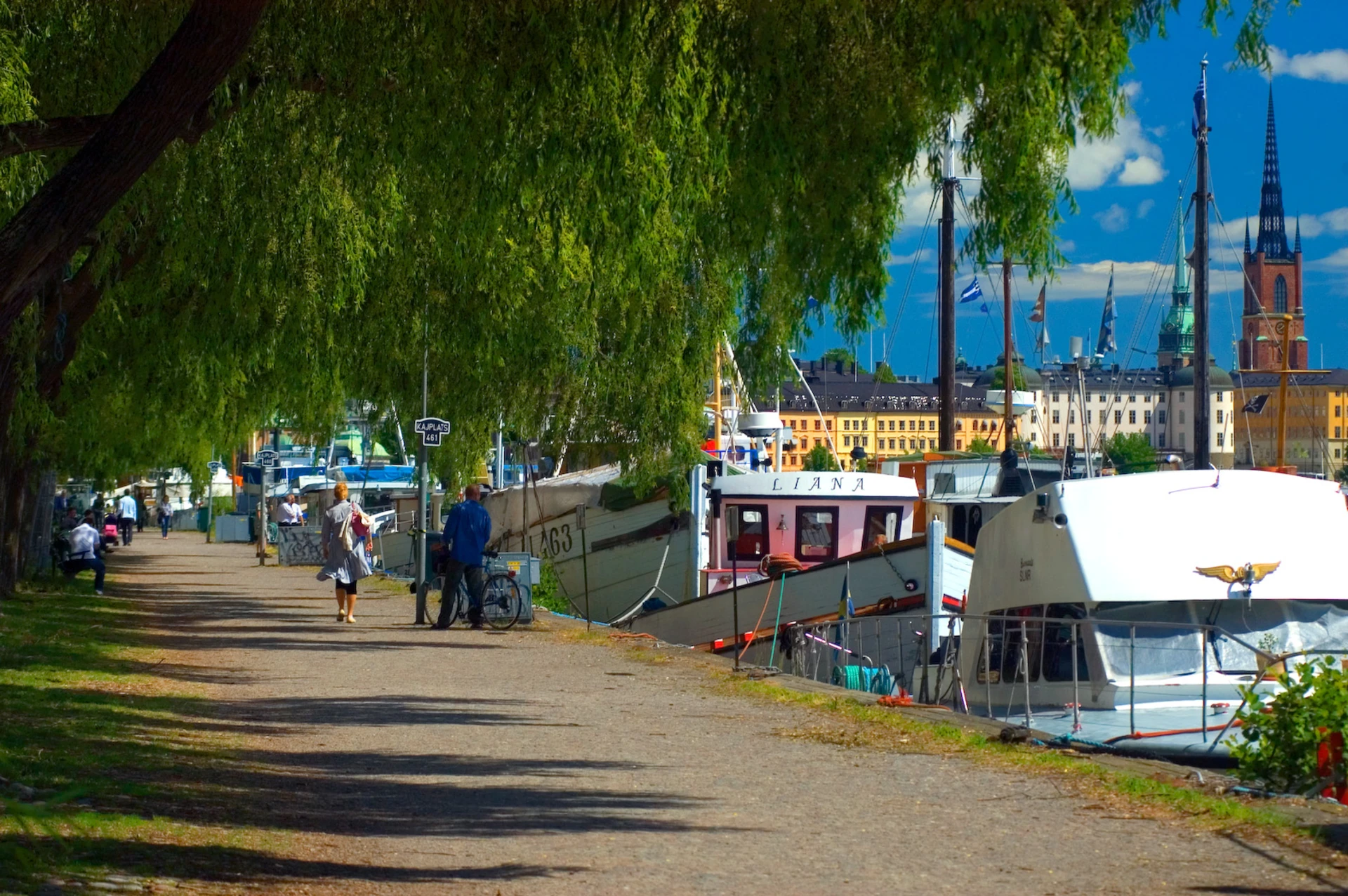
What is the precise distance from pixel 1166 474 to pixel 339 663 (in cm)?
823

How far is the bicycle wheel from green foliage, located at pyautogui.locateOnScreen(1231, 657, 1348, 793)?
1457 cm

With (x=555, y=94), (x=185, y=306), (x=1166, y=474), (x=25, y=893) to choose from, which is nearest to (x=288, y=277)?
(x=185, y=306)

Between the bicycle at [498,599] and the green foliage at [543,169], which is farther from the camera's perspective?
the bicycle at [498,599]

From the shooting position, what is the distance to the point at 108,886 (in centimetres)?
653

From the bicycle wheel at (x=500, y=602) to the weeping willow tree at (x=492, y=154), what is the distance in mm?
3710

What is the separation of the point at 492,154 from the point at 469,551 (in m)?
11.5

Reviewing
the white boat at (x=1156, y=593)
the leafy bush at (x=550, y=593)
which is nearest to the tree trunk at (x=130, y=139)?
the white boat at (x=1156, y=593)

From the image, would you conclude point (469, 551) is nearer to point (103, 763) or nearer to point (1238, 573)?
point (1238, 573)

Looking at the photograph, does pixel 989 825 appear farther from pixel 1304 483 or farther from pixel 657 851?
pixel 1304 483

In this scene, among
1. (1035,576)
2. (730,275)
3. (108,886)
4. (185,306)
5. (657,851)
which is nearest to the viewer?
(108,886)

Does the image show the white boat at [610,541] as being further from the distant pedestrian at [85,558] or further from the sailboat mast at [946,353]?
the sailboat mast at [946,353]

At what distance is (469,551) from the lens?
22.7 metres

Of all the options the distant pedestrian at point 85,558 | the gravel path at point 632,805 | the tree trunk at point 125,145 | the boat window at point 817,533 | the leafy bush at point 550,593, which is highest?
the tree trunk at point 125,145

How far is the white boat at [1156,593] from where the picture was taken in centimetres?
1458
